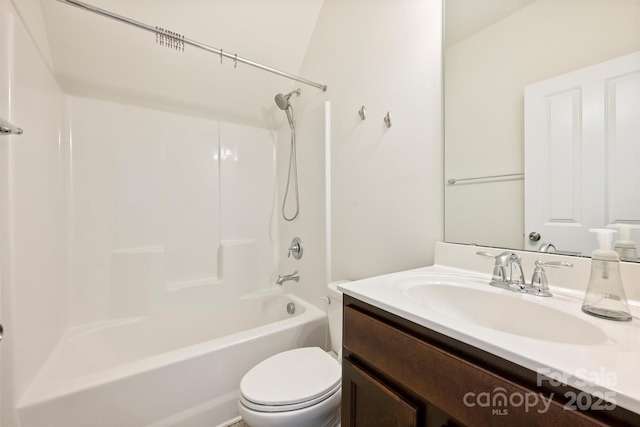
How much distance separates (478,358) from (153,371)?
129 centimetres

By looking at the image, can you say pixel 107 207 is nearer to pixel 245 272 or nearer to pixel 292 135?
pixel 245 272

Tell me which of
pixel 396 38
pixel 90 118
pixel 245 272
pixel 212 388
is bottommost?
pixel 212 388

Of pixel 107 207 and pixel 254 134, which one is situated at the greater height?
pixel 254 134

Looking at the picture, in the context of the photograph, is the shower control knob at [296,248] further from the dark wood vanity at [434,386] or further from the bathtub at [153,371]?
the dark wood vanity at [434,386]

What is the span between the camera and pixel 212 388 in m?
1.27

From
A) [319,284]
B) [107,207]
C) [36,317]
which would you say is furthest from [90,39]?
[319,284]

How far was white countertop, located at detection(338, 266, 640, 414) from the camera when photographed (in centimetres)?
36

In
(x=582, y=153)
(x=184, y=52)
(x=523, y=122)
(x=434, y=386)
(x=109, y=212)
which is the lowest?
(x=434, y=386)

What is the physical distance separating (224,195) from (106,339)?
1.21 m

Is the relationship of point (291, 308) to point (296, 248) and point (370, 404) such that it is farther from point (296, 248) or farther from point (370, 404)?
point (370, 404)

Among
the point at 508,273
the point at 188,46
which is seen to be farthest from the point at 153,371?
the point at 188,46

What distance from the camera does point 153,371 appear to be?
3.67 feet

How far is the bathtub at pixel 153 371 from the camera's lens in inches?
38.9

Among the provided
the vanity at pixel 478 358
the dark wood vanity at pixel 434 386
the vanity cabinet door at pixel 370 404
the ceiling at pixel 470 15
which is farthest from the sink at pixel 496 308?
the ceiling at pixel 470 15
